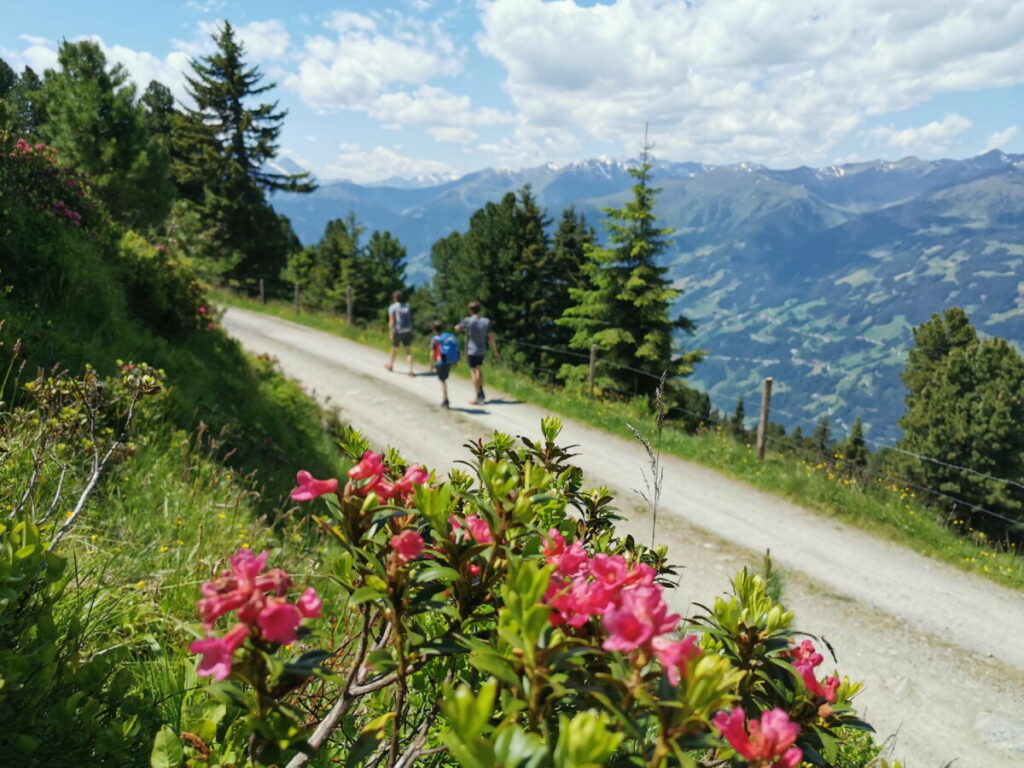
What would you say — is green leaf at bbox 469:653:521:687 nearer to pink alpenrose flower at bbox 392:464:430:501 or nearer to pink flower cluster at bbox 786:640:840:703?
pink alpenrose flower at bbox 392:464:430:501

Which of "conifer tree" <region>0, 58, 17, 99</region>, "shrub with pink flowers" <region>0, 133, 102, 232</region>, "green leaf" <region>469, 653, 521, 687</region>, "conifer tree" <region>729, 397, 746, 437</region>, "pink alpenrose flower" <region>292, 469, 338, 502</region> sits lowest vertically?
"conifer tree" <region>729, 397, 746, 437</region>

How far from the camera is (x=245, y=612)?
1.01 metres

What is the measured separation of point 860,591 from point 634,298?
58.4ft

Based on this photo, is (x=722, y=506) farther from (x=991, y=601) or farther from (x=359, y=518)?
(x=359, y=518)

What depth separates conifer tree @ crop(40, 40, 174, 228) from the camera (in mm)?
20344

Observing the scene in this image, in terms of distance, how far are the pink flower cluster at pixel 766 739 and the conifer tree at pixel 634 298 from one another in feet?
74.2

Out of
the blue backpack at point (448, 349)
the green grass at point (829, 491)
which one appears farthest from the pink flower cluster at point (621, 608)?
the blue backpack at point (448, 349)

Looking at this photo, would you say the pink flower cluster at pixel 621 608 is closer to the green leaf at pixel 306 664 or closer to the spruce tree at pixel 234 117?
the green leaf at pixel 306 664

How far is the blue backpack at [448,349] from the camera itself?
42.6 feet

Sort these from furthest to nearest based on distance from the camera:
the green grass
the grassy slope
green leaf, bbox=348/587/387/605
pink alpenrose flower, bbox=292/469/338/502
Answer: the green grass → the grassy slope → pink alpenrose flower, bbox=292/469/338/502 → green leaf, bbox=348/587/387/605

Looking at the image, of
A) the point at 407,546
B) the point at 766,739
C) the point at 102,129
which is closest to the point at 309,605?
the point at 407,546

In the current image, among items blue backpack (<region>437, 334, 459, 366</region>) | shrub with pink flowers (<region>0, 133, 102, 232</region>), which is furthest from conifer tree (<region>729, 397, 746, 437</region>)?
shrub with pink flowers (<region>0, 133, 102, 232</region>)

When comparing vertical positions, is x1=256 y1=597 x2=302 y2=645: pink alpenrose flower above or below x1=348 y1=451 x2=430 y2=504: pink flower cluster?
below

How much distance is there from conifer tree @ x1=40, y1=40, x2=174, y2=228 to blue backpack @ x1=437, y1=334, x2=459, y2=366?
42.3ft
